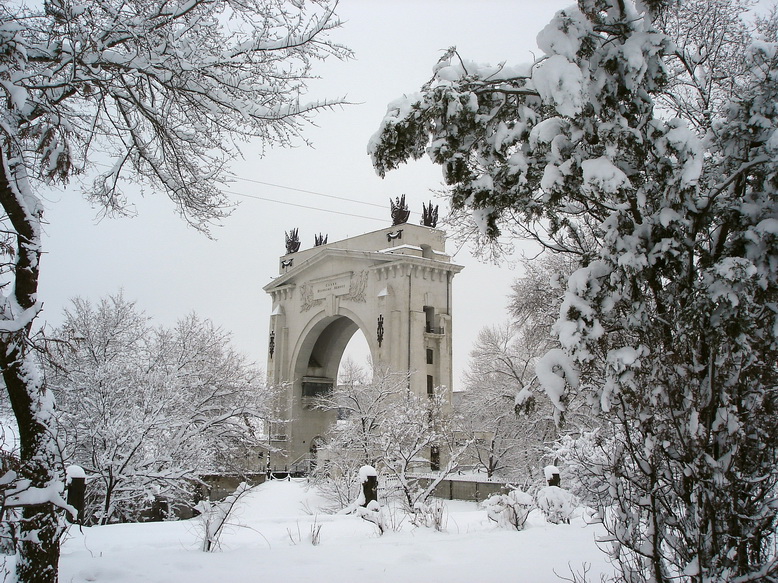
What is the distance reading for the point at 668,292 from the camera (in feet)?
12.9

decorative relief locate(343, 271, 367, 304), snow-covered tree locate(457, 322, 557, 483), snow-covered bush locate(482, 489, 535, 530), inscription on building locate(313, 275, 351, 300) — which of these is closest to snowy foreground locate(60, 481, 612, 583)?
snow-covered bush locate(482, 489, 535, 530)

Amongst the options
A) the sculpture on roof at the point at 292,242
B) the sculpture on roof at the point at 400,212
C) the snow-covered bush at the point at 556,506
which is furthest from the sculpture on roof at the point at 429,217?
the snow-covered bush at the point at 556,506

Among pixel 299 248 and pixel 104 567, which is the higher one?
pixel 299 248

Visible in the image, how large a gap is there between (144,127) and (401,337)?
27.9 metres

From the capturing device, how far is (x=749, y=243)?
389 centimetres

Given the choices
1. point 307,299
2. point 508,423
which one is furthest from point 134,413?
point 307,299

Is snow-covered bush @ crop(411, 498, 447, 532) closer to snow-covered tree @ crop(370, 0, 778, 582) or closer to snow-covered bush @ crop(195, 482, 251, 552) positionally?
snow-covered bush @ crop(195, 482, 251, 552)

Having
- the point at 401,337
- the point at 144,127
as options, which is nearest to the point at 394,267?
the point at 401,337

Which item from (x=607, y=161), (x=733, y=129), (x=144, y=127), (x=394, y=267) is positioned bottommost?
(x=607, y=161)

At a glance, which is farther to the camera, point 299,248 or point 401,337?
point 299,248

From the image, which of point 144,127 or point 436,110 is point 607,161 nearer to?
point 436,110

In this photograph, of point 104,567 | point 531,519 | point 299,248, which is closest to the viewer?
point 104,567

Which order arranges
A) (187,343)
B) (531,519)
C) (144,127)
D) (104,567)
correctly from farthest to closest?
(187,343) → (531,519) → (144,127) → (104,567)

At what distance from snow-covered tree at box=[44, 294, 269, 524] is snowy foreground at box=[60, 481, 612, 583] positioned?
3568 mm
